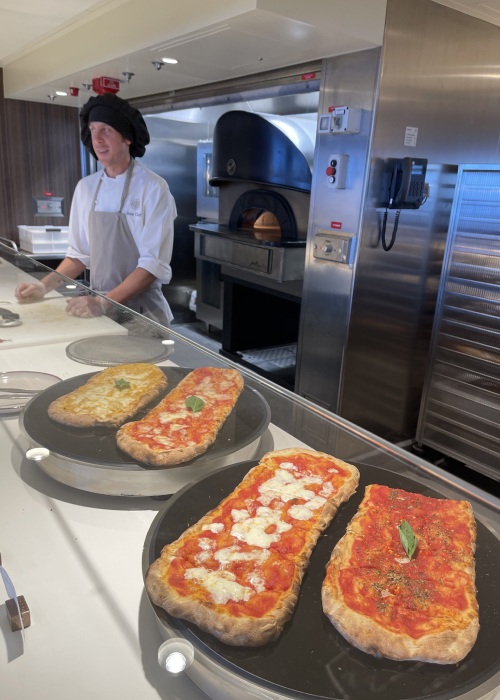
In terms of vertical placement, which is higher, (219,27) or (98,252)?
(219,27)

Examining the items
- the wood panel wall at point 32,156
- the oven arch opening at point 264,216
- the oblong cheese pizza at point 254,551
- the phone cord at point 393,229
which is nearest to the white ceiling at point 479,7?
the phone cord at point 393,229

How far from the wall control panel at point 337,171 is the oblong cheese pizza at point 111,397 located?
196cm

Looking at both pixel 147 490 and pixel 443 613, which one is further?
pixel 147 490

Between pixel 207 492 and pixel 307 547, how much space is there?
200 mm

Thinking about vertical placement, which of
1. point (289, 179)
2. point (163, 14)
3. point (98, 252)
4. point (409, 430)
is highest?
point (163, 14)

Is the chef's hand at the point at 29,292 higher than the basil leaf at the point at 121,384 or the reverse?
higher

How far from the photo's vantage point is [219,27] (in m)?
2.50

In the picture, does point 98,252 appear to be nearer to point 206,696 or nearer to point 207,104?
point 207,104

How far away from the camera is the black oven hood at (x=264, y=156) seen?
13.1 ft

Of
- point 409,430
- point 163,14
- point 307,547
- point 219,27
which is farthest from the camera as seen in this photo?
point 409,430

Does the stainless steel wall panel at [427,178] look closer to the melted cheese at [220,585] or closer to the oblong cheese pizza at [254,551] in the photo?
the oblong cheese pizza at [254,551]

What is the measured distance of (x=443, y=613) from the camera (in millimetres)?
658

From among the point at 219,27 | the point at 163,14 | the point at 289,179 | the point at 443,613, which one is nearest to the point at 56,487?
the point at 443,613

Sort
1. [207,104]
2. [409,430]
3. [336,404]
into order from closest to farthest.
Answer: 1. [336,404]
2. [409,430]
3. [207,104]
